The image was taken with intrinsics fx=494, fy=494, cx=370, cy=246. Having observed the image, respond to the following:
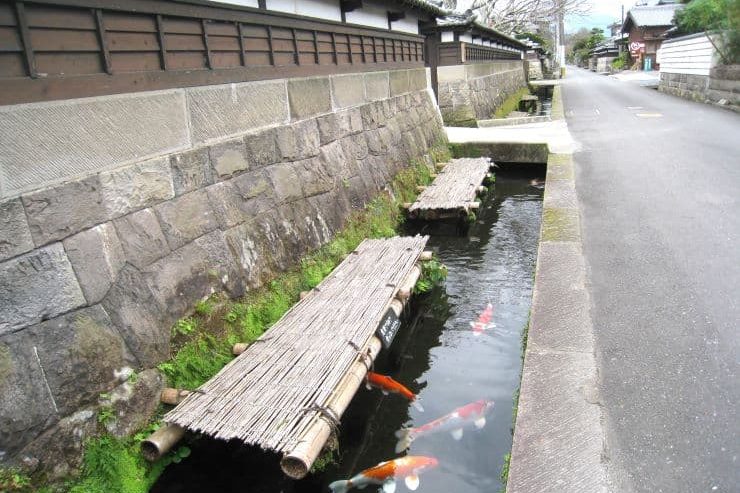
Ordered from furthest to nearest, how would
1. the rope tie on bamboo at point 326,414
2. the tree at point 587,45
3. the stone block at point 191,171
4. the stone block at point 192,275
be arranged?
the tree at point 587,45 → the stone block at point 191,171 → the stone block at point 192,275 → the rope tie on bamboo at point 326,414

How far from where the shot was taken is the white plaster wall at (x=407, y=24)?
11.6 m

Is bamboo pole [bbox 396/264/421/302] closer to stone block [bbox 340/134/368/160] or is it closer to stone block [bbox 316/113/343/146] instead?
stone block [bbox 316/113/343/146]

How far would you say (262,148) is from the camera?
6027 millimetres

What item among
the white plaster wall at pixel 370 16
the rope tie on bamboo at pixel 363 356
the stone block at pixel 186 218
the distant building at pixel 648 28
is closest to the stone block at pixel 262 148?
the stone block at pixel 186 218

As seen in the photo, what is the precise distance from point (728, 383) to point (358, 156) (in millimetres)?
6367

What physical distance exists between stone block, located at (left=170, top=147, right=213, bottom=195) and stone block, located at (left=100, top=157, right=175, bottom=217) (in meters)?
0.09

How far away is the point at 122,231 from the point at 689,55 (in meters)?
29.8

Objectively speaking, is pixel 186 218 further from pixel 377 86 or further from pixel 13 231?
pixel 377 86

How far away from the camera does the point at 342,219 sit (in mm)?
7758

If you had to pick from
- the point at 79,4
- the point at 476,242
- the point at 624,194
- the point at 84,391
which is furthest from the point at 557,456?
the point at 624,194

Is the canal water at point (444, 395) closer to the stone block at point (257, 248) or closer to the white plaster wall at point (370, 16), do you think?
the stone block at point (257, 248)

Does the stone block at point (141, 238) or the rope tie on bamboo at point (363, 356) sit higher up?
the stone block at point (141, 238)

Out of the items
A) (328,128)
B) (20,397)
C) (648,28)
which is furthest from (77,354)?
(648,28)

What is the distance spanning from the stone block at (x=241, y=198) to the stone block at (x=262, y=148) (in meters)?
0.14
